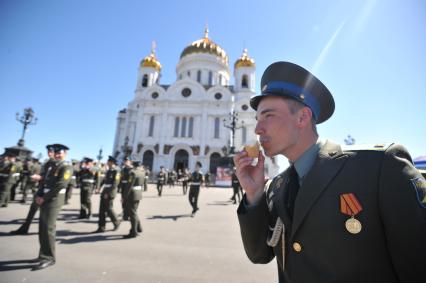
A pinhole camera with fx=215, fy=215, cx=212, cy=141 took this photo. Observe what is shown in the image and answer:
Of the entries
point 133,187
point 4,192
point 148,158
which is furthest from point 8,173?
point 148,158

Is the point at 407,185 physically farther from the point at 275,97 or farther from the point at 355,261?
the point at 275,97

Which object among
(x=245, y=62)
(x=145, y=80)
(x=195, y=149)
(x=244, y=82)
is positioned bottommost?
(x=195, y=149)

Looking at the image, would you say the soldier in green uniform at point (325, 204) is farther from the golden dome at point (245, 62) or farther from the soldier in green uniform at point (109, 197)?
the golden dome at point (245, 62)

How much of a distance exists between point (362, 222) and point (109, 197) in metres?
6.86

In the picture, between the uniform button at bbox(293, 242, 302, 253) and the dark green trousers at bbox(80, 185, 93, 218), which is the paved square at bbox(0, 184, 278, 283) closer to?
the dark green trousers at bbox(80, 185, 93, 218)

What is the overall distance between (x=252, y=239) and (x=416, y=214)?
83 centimetres

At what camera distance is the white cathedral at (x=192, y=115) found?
116ft

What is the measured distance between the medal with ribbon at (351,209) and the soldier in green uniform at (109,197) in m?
6.69

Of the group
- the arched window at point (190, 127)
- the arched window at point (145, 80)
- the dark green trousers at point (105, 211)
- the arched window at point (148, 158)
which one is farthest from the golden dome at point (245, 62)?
the dark green trousers at point (105, 211)

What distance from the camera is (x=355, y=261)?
0.97m

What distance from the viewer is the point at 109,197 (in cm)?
652

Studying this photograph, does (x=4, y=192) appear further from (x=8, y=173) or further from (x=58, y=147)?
(x=58, y=147)

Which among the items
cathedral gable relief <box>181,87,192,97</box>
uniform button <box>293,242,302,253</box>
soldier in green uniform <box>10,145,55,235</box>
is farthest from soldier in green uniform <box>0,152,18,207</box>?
cathedral gable relief <box>181,87,192,97</box>

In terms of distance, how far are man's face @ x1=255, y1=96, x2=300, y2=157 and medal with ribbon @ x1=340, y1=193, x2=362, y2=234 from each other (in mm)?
438
